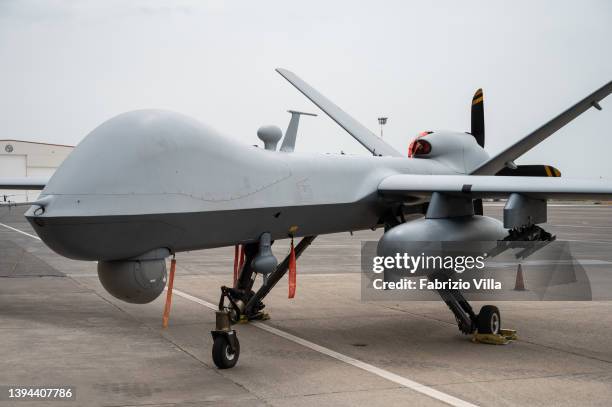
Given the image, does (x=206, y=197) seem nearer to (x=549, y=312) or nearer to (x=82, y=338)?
(x=82, y=338)

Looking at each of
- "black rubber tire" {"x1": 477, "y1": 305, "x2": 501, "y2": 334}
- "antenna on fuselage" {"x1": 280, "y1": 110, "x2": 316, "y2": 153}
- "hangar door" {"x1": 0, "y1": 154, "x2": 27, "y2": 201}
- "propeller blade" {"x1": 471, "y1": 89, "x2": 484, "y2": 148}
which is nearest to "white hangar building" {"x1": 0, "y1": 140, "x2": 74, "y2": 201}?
"hangar door" {"x1": 0, "y1": 154, "x2": 27, "y2": 201}

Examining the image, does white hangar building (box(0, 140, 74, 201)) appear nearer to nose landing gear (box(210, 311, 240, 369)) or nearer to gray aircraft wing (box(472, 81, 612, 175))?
gray aircraft wing (box(472, 81, 612, 175))

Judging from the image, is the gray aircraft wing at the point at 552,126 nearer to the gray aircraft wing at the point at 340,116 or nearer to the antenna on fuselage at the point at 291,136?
the gray aircraft wing at the point at 340,116

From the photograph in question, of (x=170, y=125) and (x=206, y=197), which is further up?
(x=170, y=125)

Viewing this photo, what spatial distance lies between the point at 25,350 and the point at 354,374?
11.9 feet

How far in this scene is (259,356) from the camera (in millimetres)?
7844

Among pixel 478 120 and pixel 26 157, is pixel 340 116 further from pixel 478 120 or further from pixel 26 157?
pixel 26 157

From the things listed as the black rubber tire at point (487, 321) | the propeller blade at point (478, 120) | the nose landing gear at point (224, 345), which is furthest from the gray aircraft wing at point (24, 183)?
the propeller blade at point (478, 120)

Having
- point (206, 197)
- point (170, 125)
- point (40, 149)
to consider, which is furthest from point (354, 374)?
point (40, 149)

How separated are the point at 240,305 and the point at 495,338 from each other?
10.6 feet

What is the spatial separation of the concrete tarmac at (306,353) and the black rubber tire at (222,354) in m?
0.07

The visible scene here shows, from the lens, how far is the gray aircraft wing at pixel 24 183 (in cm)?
1022

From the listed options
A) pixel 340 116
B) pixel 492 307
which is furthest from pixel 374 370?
pixel 340 116

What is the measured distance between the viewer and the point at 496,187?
25.8ft
